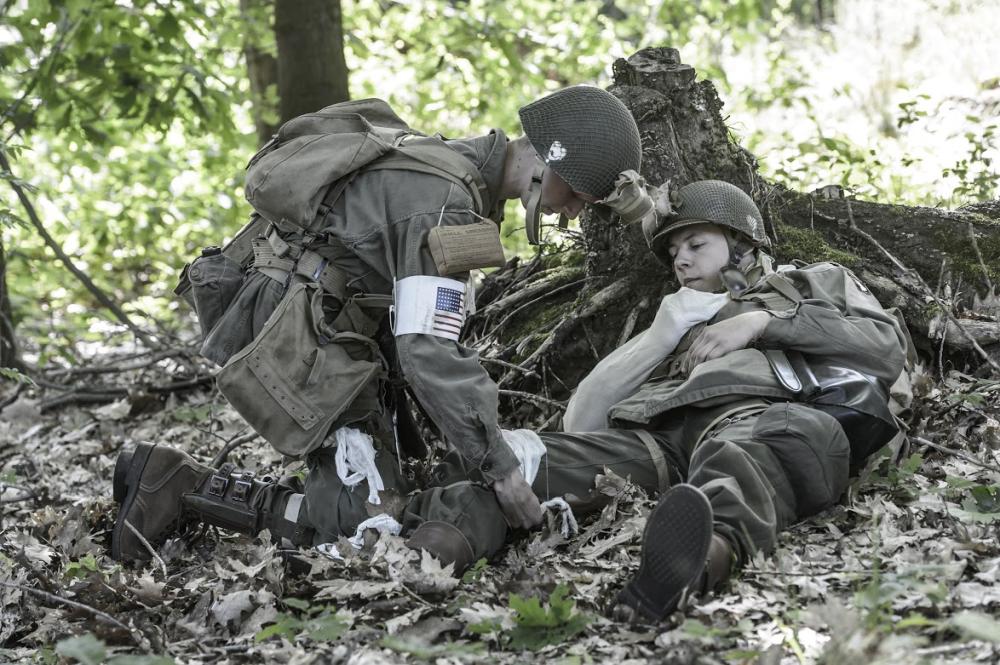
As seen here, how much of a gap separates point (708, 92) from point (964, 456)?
2.38 m

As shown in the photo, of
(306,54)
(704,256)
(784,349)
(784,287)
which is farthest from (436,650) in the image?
(306,54)

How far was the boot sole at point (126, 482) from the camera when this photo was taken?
3902 millimetres

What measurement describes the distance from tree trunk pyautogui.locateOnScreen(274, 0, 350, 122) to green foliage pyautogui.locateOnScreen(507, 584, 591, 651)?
16.7 ft

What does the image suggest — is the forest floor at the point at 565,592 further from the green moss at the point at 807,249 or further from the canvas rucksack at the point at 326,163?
the canvas rucksack at the point at 326,163

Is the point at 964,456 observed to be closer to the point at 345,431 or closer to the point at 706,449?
the point at 706,449

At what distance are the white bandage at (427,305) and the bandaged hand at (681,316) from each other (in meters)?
1.20

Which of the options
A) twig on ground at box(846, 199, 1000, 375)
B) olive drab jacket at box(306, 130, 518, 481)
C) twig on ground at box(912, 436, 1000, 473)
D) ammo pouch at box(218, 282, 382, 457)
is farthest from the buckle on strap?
twig on ground at box(846, 199, 1000, 375)

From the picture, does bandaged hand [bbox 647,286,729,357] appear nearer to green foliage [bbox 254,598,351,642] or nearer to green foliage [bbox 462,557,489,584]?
green foliage [bbox 462,557,489,584]

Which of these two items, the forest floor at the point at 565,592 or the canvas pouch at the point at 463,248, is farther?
the canvas pouch at the point at 463,248

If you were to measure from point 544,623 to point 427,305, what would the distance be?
4.09 ft

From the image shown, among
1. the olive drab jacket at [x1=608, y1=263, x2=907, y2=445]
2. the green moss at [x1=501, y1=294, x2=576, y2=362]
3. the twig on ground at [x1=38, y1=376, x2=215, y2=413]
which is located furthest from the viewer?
the twig on ground at [x1=38, y1=376, x2=215, y2=413]

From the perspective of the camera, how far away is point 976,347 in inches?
169

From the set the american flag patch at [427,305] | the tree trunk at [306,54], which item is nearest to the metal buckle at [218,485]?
the american flag patch at [427,305]

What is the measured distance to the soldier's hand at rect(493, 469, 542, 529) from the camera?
3.48 meters
